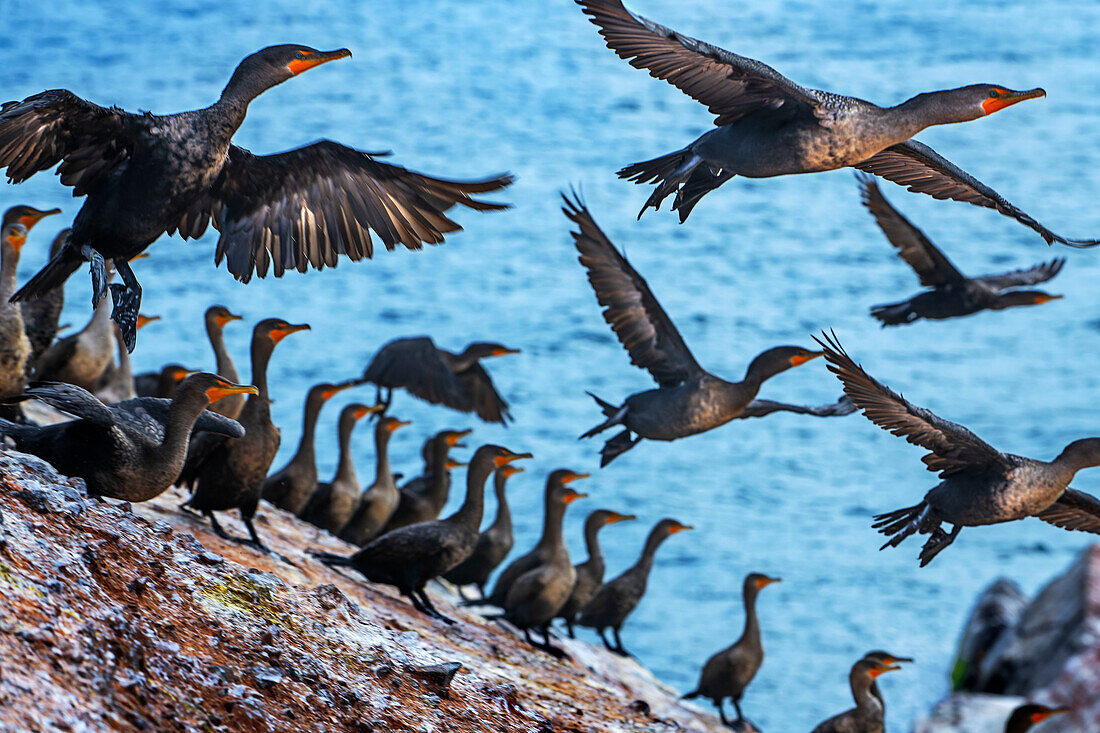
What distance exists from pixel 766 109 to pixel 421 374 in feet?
18.2

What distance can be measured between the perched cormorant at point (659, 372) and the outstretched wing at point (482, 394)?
410cm

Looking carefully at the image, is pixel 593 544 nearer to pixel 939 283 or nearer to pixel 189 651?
pixel 939 283

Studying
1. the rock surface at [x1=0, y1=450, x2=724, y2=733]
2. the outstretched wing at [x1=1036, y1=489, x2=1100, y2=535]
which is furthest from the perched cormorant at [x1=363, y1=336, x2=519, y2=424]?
the outstretched wing at [x1=1036, y1=489, x2=1100, y2=535]

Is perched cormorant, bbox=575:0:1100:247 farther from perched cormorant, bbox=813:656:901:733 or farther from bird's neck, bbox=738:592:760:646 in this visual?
bird's neck, bbox=738:592:760:646

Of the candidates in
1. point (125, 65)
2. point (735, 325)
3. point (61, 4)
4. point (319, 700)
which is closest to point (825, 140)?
point (319, 700)

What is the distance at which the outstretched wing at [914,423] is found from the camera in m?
4.87

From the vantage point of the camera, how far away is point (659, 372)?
6551 millimetres

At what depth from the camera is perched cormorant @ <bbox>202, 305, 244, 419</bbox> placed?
728 centimetres

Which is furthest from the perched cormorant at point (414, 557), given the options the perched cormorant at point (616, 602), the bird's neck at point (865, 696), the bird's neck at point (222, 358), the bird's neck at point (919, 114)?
the bird's neck at point (919, 114)

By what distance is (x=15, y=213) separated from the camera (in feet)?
24.6

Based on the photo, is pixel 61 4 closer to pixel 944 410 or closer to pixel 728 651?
pixel 944 410

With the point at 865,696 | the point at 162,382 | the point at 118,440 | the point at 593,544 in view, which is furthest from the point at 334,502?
the point at 118,440

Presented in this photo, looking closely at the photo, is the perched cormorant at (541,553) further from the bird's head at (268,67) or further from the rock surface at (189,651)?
the bird's head at (268,67)

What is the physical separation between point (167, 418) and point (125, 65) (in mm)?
21190
